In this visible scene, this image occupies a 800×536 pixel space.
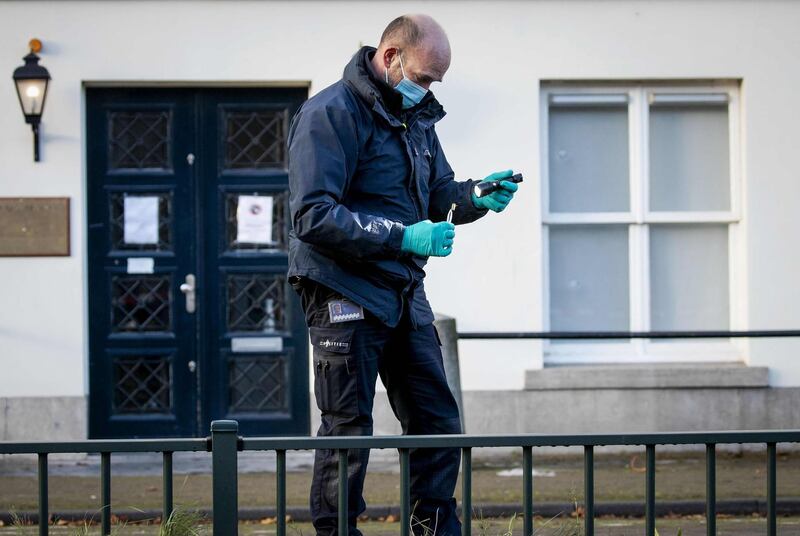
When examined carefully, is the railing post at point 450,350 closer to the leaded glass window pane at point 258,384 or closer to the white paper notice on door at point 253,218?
the leaded glass window pane at point 258,384

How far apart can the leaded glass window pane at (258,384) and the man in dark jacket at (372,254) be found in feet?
16.1

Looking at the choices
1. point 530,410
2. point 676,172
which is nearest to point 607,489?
point 530,410

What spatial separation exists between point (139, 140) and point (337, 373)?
546cm

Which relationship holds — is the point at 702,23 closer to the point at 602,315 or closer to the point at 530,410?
the point at 602,315

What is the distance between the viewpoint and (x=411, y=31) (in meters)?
4.67

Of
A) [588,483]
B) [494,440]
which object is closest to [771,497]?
[588,483]

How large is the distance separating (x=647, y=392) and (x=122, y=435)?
3.84 metres

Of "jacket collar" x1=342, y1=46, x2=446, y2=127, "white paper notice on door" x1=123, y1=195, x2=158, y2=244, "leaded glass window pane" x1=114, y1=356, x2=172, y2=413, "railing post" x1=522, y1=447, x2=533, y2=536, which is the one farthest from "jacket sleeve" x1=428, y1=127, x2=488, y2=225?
"leaded glass window pane" x1=114, y1=356, x2=172, y2=413

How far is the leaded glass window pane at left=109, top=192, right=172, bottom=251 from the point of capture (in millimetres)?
9586

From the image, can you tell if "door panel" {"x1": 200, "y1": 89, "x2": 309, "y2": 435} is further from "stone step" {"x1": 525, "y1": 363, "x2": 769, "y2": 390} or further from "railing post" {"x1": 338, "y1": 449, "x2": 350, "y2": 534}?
"railing post" {"x1": 338, "y1": 449, "x2": 350, "y2": 534}

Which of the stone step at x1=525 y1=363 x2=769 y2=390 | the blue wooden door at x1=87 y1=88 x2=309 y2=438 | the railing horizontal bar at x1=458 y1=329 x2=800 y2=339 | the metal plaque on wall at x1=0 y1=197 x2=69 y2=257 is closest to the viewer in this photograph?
the railing horizontal bar at x1=458 y1=329 x2=800 y2=339

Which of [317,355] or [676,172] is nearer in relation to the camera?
[317,355]

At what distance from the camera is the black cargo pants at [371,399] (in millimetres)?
4418

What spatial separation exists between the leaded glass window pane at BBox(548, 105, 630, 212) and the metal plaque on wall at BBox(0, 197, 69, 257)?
11.8 ft
